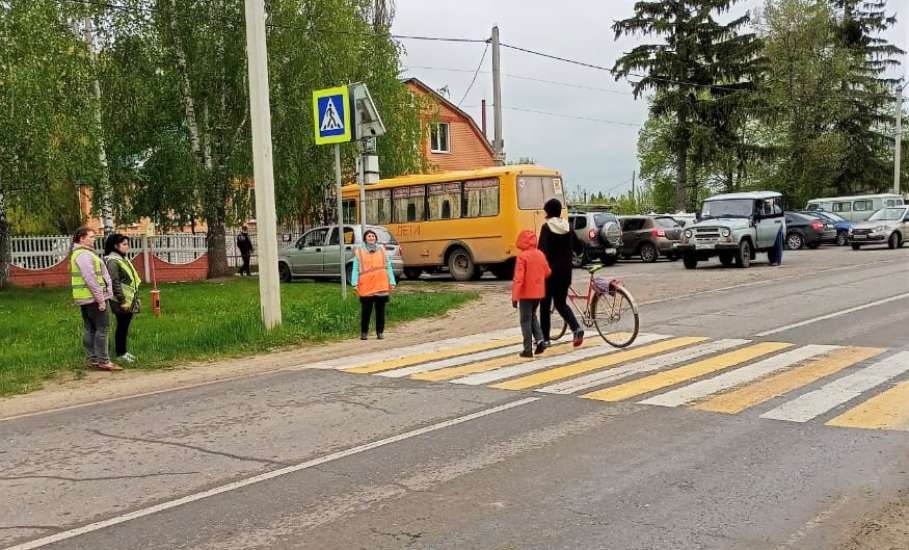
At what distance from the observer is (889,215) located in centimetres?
3303

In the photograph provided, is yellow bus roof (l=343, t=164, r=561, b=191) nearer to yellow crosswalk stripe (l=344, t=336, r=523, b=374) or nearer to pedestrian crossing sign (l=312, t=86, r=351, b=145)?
pedestrian crossing sign (l=312, t=86, r=351, b=145)

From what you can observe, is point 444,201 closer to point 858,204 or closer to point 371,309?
point 371,309

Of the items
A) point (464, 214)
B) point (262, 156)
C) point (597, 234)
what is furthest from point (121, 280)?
point (597, 234)

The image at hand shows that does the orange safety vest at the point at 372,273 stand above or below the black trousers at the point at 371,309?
above

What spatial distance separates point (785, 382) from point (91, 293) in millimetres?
7699

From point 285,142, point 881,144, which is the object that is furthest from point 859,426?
point 881,144

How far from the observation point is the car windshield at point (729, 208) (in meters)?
24.9

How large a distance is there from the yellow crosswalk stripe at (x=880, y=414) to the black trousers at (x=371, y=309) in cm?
712

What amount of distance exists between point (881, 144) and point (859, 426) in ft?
168

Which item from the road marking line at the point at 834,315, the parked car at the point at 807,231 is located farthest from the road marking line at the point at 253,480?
the parked car at the point at 807,231

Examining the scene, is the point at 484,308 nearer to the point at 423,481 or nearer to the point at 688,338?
the point at 688,338

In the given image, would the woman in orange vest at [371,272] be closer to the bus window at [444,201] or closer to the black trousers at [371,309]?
the black trousers at [371,309]

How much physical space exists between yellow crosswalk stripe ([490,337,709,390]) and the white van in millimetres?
32363

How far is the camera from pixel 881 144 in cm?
5125
